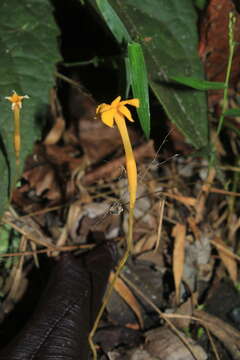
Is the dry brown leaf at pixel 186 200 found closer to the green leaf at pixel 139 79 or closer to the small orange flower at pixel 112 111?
the green leaf at pixel 139 79

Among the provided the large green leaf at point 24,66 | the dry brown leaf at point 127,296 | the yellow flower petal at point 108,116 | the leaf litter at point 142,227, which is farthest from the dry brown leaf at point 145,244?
the yellow flower petal at point 108,116

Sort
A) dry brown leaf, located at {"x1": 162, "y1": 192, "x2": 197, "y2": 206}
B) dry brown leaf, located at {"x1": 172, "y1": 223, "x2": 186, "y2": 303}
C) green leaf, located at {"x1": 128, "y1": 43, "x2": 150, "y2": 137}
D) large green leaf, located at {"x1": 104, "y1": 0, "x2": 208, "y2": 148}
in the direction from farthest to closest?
dry brown leaf, located at {"x1": 162, "y1": 192, "x2": 197, "y2": 206} → dry brown leaf, located at {"x1": 172, "y1": 223, "x2": 186, "y2": 303} → large green leaf, located at {"x1": 104, "y1": 0, "x2": 208, "y2": 148} → green leaf, located at {"x1": 128, "y1": 43, "x2": 150, "y2": 137}

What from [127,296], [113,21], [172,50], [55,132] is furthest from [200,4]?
[127,296]

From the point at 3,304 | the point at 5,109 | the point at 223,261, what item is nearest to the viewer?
the point at 5,109

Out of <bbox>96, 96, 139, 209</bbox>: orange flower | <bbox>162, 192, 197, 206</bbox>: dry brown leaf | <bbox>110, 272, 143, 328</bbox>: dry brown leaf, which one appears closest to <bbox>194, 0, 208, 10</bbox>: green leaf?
<bbox>162, 192, 197, 206</bbox>: dry brown leaf

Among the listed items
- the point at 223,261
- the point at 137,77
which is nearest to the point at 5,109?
the point at 137,77

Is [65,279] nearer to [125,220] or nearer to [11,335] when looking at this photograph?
[11,335]

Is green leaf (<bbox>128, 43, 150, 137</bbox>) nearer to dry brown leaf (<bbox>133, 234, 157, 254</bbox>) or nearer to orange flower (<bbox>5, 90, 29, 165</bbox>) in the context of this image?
orange flower (<bbox>5, 90, 29, 165</bbox>)
